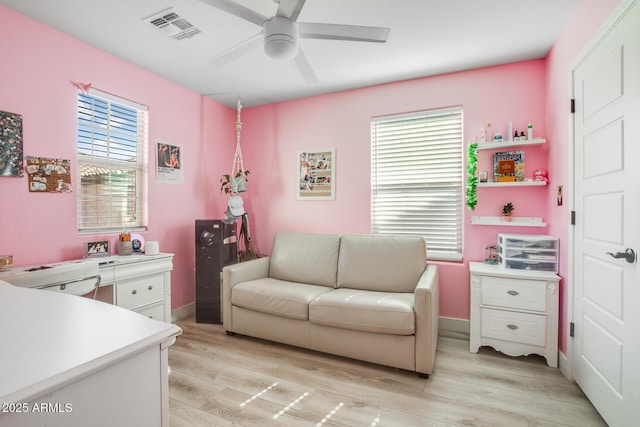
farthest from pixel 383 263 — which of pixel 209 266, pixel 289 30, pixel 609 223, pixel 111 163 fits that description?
pixel 111 163

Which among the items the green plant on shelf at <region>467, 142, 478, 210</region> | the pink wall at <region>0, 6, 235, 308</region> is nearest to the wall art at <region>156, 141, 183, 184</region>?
the pink wall at <region>0, 6, 235, 308</region>

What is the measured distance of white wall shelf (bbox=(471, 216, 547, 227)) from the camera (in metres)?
2.67

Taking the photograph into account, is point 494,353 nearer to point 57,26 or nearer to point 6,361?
point 6,361

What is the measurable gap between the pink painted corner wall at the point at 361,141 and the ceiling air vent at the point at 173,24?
5.28ft

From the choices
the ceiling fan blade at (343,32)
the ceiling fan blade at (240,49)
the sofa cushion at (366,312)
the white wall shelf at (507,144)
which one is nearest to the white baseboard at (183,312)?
the sofa cushion at (366,312)

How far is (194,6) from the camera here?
2023 mm

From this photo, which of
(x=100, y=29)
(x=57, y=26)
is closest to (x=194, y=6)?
(x=100, y=29)

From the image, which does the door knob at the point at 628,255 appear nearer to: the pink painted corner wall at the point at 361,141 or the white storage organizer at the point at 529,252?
the white storage organizer at the point at 529,252

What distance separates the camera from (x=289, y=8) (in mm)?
1559

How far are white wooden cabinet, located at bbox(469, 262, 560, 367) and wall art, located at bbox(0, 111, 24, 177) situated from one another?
3.56 metres

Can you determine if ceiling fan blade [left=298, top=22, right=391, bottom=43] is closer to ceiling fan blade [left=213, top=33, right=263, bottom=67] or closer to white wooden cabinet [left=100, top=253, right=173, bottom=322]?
ceiling fan blade [left=213, top=33, right=263, bottom=67]

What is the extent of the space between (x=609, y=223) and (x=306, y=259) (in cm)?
235

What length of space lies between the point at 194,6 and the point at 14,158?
164 centimetres

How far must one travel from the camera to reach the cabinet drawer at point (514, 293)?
2.33 m
